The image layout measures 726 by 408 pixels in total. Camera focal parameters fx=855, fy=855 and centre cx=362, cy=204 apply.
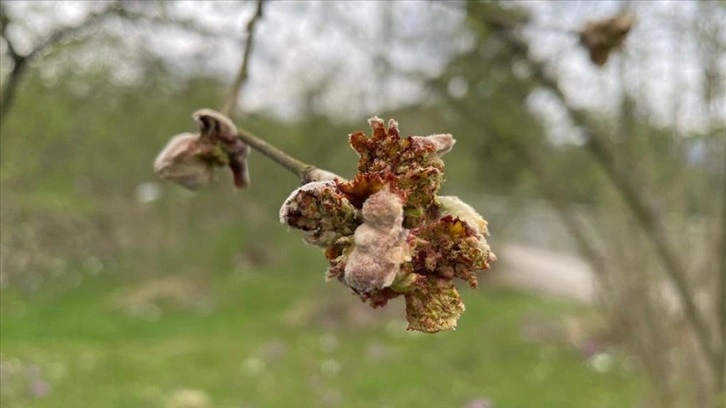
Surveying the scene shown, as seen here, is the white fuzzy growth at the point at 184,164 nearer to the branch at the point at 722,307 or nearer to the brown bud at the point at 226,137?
the brown bud at the point at 226,137

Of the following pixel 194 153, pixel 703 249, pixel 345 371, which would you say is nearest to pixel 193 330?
pixel 345 371

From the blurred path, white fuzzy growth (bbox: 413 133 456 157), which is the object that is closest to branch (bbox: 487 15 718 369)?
white fuzzy growth (bbox: 413 133 456 157)

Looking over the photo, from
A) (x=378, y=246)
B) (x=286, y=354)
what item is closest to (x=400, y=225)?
(x=378, y=246)

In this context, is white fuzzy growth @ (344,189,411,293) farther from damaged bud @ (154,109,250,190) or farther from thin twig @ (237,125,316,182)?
damaged bud @ (154,109,250,190)

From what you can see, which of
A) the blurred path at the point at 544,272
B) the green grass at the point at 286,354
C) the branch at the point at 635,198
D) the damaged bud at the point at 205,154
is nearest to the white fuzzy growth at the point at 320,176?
the damaged bud at the point at 205,154

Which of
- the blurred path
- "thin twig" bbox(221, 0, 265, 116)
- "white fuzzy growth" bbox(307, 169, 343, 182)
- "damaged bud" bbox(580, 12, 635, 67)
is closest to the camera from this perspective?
"white fuzzy growth" bbox(307, 169, 343, 182)

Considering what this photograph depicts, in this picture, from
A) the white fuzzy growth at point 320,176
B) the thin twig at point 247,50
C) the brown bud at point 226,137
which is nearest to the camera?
the white fuzzy growth at point 320,176

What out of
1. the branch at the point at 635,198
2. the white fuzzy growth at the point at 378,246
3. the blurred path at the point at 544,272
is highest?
the blurred path at the point at 544,272
